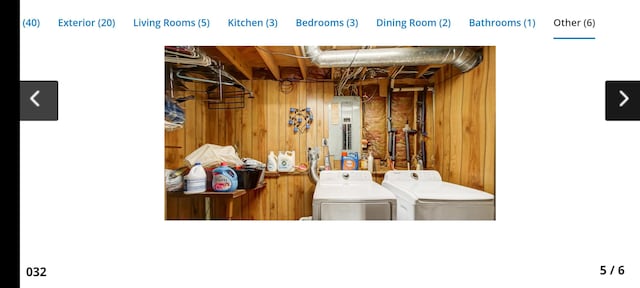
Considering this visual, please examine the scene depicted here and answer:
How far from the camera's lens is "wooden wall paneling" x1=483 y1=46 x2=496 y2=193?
48.3 inches

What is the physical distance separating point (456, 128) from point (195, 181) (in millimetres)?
1776

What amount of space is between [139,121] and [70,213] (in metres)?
0.30

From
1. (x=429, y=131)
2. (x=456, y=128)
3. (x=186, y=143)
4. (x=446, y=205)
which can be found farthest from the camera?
(x=429, y=131)

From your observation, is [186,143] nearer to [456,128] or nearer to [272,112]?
[272,112]

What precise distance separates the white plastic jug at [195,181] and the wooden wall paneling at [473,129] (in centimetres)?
169

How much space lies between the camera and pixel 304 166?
2207 mm

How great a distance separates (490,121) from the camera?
1.25 metres

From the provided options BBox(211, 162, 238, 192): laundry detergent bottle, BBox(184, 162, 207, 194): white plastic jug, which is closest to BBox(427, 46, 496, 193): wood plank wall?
BBox(211, 162, 238, 192): laundry detergent bottle

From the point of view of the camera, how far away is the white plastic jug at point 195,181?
127 cm

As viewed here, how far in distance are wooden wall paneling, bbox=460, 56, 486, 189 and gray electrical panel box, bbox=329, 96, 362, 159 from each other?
3.00 feet

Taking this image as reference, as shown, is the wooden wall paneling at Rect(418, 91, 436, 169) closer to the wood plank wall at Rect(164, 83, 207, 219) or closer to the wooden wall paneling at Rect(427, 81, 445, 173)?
the wooden wall paneling at Rect(427, 81, 445, 173)

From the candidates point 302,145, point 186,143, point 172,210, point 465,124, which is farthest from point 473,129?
point 172,210
